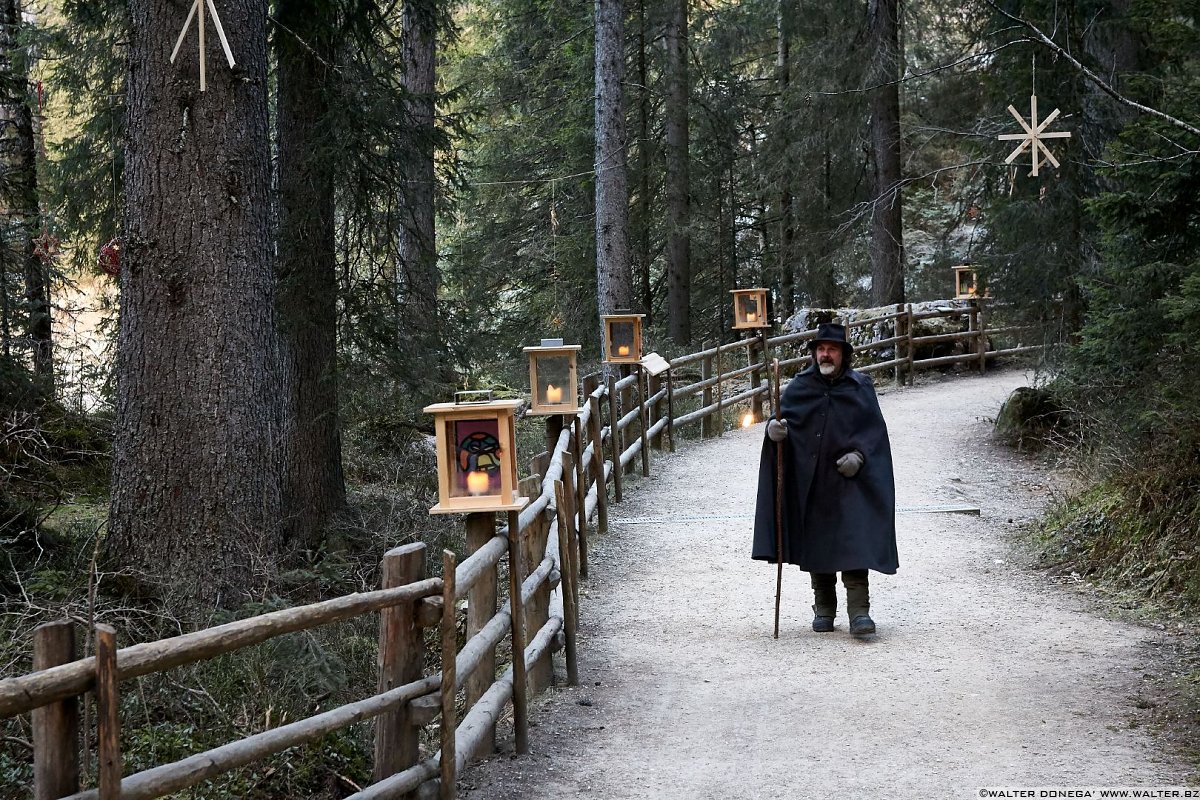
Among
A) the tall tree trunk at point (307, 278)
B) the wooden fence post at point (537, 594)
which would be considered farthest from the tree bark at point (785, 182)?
the wooden fence post at point (537, 594)

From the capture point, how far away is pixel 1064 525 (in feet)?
32.6

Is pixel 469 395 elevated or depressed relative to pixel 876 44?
depressed

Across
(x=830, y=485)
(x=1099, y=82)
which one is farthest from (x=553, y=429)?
(x=1099, y=82)

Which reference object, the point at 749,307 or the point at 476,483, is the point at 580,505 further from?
the point at 749,307

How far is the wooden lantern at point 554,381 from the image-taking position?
9.55 m

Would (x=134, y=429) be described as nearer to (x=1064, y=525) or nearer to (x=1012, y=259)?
(x=1064, y=525)

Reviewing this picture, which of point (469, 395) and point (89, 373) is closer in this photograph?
point (469, 395)

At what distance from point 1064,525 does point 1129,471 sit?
977 mm

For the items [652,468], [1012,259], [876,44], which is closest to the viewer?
[652,468]

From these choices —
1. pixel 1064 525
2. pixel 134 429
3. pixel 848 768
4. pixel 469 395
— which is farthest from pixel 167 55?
pixel 1064 525

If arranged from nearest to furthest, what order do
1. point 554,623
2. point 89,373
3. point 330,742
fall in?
point 330,742, point 554,623, point 89,373

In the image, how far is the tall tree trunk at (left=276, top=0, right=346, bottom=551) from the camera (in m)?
10.4

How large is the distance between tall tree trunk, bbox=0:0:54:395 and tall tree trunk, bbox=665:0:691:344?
35.4ft

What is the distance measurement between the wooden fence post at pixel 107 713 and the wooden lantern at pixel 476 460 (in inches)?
92.3
